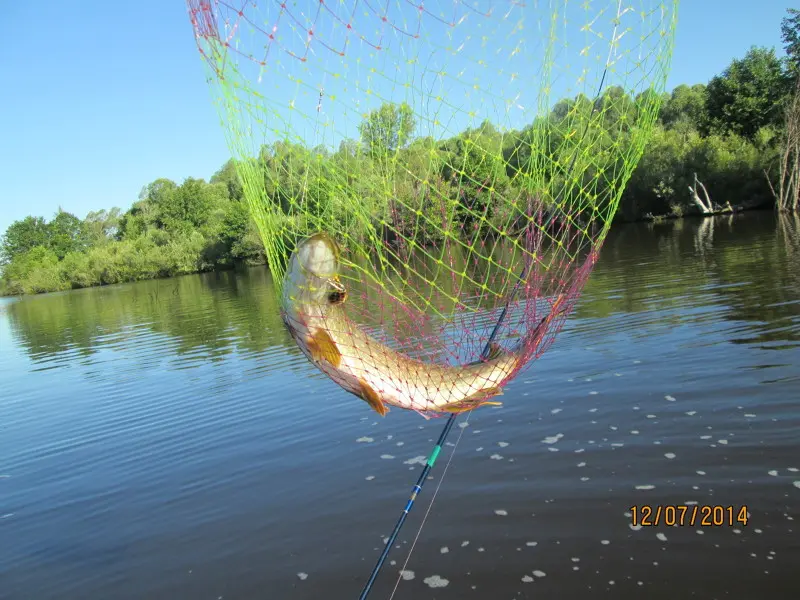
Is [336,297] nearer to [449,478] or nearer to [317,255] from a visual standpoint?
[317,255]

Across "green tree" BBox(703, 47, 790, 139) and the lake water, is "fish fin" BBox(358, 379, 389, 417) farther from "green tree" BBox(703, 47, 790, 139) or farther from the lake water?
"green tree" BBox(703, 47, 790, 139)

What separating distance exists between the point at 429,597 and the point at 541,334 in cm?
354

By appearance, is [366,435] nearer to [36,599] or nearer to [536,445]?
[536,445]

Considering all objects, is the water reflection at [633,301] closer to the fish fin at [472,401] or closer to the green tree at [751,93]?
the fish fin at [472,401]

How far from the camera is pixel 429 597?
634 centimetres

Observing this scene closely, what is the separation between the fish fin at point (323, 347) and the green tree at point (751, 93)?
210ft

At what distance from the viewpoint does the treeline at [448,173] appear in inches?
159

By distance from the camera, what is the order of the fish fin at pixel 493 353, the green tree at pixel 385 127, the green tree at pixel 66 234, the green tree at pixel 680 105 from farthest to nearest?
1. the green tree at pixel 66 234
2. the green tree at pixel 680 105
3. the fish fin at pixel 493 353
4. the green tree at pixel 385 127

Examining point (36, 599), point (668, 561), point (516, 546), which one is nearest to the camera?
point (668, 561)

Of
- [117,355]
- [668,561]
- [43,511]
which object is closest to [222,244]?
[117,355]

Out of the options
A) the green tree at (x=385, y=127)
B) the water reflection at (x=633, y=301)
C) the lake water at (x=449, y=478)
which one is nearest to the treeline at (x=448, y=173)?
the green tree at (x=385, y=127)

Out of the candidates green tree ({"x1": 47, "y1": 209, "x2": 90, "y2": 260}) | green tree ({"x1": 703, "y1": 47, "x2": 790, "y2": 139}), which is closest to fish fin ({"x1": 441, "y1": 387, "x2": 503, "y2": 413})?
green tree ({"x1": 703, "y1": 47, "x2": 790, "y2": 139})
